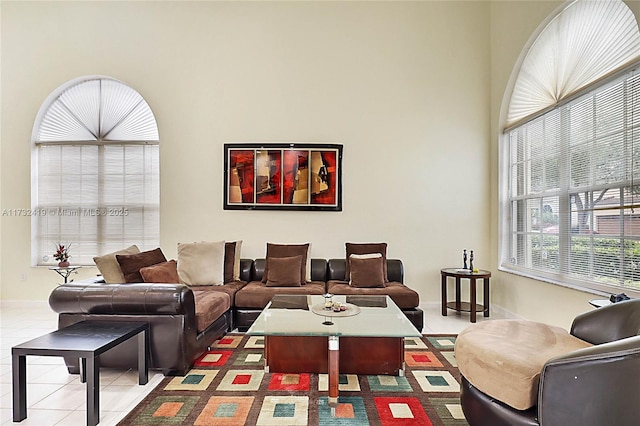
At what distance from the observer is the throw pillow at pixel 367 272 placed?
14.6ft

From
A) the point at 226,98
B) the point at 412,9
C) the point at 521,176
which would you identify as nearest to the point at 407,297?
the point at 521,176

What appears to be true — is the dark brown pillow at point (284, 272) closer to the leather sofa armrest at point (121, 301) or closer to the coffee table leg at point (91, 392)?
the leather sofa armrest at point (121, 301)

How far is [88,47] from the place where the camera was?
5.35 metres

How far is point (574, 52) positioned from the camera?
12.0ft

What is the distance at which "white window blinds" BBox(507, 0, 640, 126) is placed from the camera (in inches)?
122

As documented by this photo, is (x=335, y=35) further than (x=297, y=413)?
Yes

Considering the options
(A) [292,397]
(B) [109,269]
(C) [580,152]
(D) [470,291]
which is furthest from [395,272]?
(B) [109,269]

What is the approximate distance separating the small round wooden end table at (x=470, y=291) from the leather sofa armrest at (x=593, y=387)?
2.95m

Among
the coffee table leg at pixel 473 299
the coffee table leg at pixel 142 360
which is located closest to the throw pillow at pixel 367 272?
the coffee table leg at pixel 473 299

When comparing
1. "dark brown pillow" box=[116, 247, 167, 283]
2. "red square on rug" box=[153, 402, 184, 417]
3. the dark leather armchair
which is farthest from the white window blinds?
"dark brown pillow" box=[116, 247, 167, 283]

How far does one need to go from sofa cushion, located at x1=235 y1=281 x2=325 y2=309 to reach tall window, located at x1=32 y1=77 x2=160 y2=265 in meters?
2.03

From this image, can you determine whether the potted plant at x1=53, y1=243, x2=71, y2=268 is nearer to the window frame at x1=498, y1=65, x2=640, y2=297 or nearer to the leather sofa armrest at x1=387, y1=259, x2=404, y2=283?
the leather sofa armrest at x1=387, y1=259, x2=404, y2=283

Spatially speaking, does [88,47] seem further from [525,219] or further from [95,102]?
[525,219]

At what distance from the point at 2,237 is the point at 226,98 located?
12.0 feet
